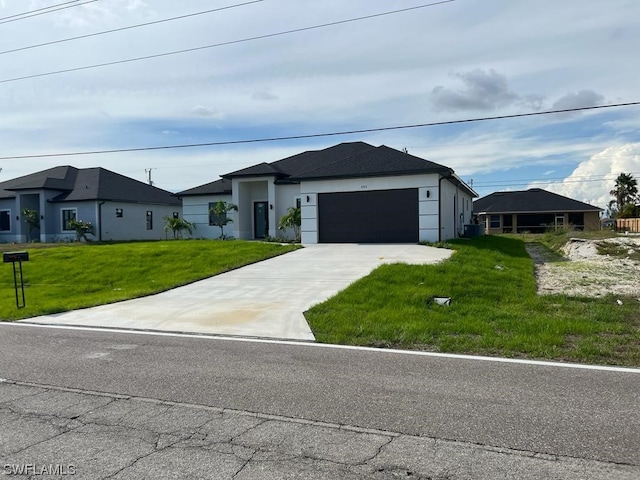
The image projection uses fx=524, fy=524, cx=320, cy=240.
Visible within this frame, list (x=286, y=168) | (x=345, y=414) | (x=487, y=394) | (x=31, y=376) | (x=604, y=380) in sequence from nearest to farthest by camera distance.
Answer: (x=345, y=414) < (x=487, y=394) < (x=604, y=380) < (x=31, y=376) < (x=286, y=168)

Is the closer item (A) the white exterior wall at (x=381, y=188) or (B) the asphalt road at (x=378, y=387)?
(B) the asphalt road at (x=378, y=387)

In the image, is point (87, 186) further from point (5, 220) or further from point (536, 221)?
point (536, 221)

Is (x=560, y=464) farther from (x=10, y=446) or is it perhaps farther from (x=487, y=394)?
(x=10, y=446)

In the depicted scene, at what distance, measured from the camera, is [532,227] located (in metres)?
52.7

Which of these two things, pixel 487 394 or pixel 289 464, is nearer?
pixel 289 464

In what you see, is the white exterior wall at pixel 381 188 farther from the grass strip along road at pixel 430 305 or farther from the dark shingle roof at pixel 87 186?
the dark shingle roof at pixel 87 186

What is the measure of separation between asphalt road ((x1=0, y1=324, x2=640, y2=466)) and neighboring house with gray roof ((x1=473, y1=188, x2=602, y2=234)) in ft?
149

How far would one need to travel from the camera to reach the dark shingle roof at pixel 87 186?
34812 mm

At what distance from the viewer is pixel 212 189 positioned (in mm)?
32250

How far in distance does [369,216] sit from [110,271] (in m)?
11.6

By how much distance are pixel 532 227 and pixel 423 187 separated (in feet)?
111

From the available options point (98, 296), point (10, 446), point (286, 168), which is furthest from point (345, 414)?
point (286, 168)

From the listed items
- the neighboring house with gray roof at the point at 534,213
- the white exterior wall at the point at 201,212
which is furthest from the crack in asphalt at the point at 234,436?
the neighboring house with gray roof at the point at 534,213

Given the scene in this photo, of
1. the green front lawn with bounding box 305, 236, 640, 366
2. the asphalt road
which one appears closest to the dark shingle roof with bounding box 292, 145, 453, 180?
the green front lawn with bounding box 305, 236, 640, 366
